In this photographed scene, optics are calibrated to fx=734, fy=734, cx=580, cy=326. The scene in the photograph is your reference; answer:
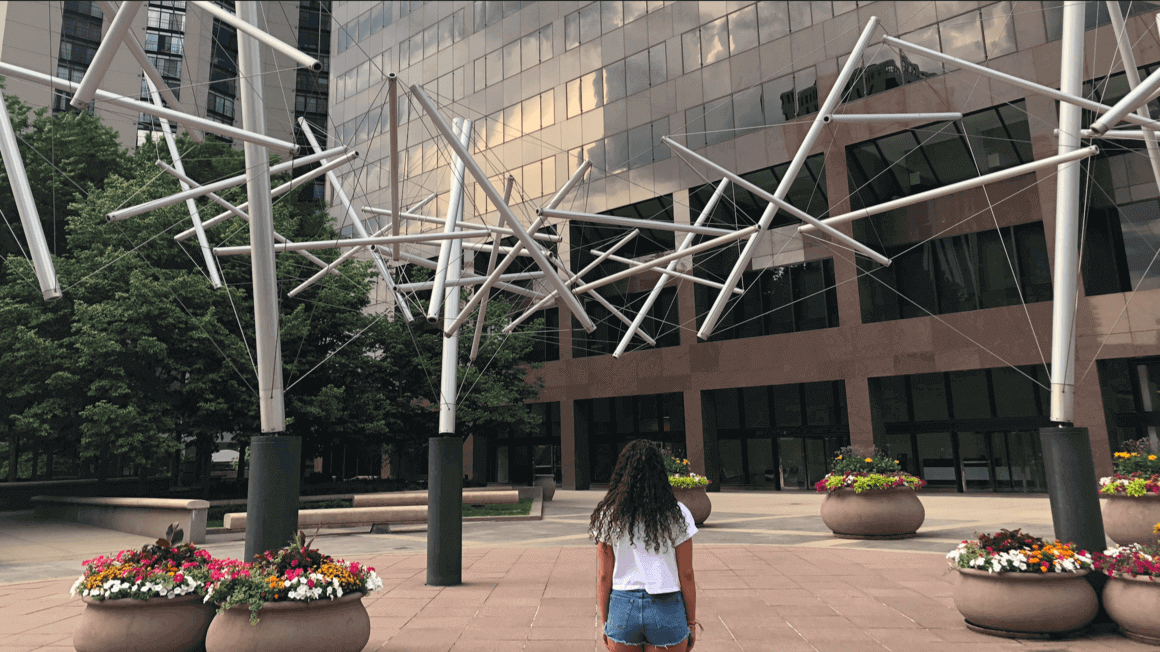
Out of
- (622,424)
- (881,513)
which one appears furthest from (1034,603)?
(622,424)

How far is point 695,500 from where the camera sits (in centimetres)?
1984

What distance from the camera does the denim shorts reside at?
436cm

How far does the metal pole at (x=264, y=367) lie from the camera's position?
8.52 meters

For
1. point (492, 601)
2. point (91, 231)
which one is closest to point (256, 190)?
point (492, 601)

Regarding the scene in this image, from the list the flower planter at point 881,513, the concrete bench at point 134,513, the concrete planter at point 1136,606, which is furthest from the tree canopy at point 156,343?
the concrete planter at point 1136,606

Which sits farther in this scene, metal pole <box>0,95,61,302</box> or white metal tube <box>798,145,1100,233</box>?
white metal tube <box>798,145,1100,233</box>

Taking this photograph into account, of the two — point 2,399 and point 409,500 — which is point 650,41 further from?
point 2,399

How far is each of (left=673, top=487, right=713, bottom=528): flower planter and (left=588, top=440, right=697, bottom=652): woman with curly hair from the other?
50.1 ft

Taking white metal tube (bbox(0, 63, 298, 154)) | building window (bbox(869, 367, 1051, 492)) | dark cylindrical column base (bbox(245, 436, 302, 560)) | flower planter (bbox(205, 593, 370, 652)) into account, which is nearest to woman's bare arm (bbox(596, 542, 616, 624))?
flower planter (bbox(205, 593, 370, 652))

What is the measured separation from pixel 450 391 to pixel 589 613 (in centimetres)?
463

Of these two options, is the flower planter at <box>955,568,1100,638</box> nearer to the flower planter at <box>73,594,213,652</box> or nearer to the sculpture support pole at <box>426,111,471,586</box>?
the sculpture support pole at <box>426,111,471,586</box>

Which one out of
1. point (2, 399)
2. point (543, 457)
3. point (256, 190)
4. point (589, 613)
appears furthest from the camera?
point (543, 457)

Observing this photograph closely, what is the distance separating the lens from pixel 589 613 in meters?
9.90

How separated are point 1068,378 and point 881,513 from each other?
26.3ft
